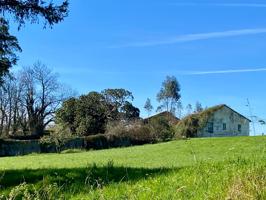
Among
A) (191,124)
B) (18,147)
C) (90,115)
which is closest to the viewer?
(18,147)

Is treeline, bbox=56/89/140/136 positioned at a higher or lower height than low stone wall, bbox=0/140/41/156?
higher

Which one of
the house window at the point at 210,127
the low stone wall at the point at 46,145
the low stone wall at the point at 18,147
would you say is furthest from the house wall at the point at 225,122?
the low stone wall at the point at 18,147

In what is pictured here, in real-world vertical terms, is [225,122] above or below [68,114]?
below

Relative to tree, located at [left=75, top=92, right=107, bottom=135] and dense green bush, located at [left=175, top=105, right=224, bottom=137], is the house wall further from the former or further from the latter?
tree, located at [left=75, top=92, right=107, bottom=135]

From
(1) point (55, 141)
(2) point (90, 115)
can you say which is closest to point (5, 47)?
(1) point (55, 141)

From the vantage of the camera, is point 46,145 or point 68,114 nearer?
point 46,145

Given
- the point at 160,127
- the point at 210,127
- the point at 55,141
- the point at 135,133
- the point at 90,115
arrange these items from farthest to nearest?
1. the point at 210,127
2. the point at 90,115
3. the point at 160,127
4. the point at 135,133
5. the point at 55,141

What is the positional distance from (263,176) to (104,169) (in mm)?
8257

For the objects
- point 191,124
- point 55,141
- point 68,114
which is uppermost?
point 68,114

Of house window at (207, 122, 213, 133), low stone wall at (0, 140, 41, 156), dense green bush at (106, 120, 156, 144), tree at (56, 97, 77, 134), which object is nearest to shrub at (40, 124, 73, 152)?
low stone wall at (0, 140, 41, 156)

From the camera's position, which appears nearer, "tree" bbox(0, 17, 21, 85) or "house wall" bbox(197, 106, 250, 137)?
"tree" bbox(0, 17, 21, 85)

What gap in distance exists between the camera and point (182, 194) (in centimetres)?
566

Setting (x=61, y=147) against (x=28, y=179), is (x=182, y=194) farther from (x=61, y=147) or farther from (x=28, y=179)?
(x=61, y=147)

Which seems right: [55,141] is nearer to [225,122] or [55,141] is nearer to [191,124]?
[191,124]
